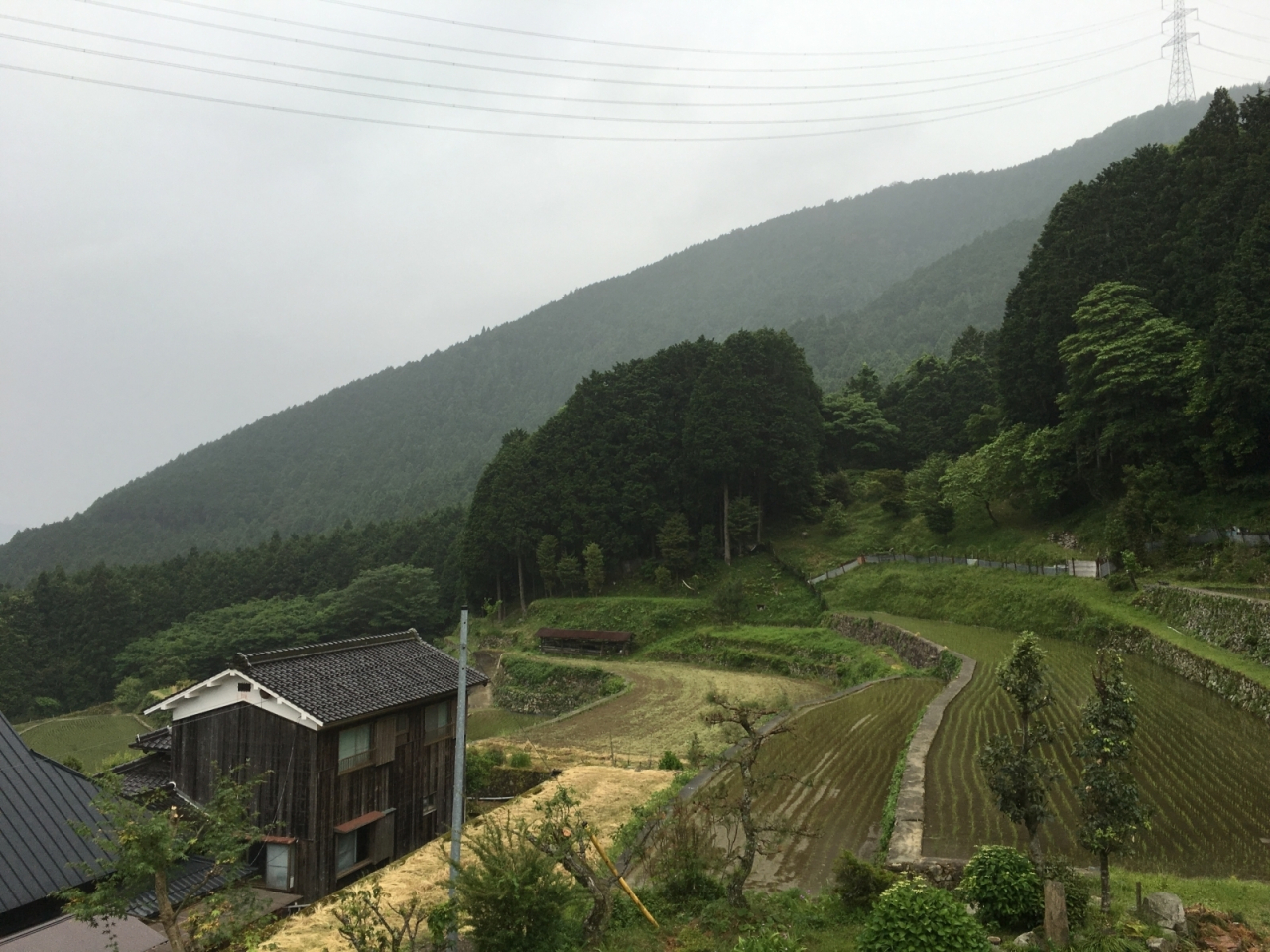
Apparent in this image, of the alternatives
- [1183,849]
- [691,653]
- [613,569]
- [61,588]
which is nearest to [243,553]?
[61,588]

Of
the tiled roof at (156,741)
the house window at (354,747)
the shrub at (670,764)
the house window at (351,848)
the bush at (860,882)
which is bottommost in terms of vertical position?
the house window at (351,848)

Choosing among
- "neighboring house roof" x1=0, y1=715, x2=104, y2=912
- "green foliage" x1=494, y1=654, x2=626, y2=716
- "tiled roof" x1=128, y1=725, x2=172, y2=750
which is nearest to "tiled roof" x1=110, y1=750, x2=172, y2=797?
"tiled roof" x1=128, y1=725, x2=172, y2=750

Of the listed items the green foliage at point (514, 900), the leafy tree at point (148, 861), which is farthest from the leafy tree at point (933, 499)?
the leafy tree at point (148, 861)

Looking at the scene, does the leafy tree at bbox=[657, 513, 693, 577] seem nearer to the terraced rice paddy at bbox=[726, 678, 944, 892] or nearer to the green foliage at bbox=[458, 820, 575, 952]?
the terraced rice paddy at bbox=[726, 678, 944, 892]

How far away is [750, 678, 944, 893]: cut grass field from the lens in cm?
1050

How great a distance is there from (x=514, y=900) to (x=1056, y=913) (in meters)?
5.02

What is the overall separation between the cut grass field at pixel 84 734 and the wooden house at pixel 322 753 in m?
22.3

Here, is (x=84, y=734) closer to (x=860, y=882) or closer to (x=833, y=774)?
(x=833, y=774)

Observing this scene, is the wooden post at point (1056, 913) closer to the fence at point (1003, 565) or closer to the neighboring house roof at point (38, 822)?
the neighboring house roof at point (38, 822)

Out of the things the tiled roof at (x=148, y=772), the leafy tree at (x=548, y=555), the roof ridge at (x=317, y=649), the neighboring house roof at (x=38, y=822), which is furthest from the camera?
the leafy tree at (x=548, y=555)

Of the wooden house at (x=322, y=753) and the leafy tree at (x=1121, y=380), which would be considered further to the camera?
the leafy tree at (x=1121, y=380)

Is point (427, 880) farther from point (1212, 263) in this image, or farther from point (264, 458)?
point (264, 458)

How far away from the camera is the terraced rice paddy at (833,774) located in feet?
34.6

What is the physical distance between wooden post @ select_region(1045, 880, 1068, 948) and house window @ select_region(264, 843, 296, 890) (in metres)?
12.1
